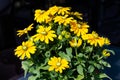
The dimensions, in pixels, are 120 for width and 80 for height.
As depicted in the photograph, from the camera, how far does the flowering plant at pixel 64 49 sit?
1.73m

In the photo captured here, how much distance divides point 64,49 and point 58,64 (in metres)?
0.18

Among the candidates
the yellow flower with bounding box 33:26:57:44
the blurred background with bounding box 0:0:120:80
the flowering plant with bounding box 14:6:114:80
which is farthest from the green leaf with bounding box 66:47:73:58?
the blurred background with bounding box 0:0:120:80

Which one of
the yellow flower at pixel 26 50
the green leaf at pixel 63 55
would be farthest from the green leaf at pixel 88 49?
the yellow flower at pixel 26 50

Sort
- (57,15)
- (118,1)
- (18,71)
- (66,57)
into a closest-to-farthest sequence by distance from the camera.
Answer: (66,57) → (57,15) → (18,71) → (118,1)

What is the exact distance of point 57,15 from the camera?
6.16ft

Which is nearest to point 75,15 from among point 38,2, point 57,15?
point 57,15

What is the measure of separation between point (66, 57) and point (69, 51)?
41 millimetres

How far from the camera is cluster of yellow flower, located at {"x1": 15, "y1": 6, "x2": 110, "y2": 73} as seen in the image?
168cm

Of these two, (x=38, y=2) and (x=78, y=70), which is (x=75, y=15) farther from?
(x=38, y=2)

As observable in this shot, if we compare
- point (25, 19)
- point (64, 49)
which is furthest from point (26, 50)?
point (25, 19)

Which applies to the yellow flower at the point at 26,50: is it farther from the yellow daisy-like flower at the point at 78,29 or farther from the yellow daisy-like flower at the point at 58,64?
the yellow daisy-like flower at the point at 78,29

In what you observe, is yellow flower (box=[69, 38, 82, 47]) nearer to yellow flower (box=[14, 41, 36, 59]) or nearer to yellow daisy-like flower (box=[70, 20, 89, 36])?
yellow daisy-like flower (box=[70, 20, 89, 36])

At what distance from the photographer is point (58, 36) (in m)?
1.81

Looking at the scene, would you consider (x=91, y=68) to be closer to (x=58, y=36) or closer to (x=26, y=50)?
(x=58, y=36)
